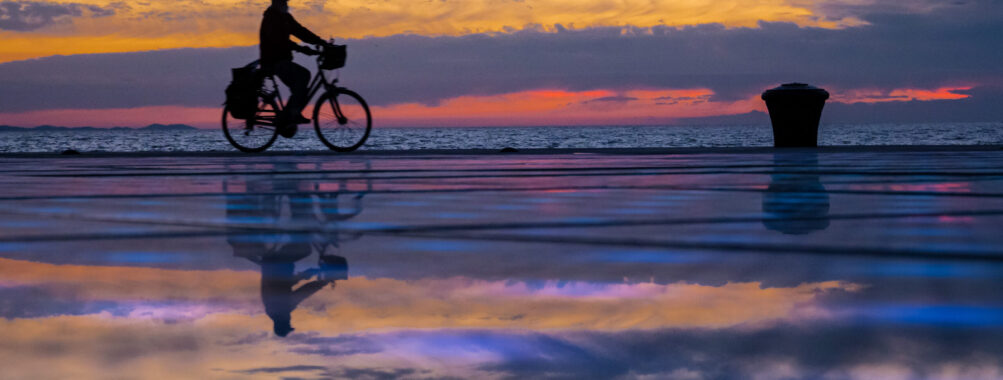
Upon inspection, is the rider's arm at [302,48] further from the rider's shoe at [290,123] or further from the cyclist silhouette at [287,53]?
the rider's shoe at [290,123]

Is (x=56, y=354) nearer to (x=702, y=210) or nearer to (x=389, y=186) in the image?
(x=702, y=210)

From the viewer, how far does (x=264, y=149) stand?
15359mm

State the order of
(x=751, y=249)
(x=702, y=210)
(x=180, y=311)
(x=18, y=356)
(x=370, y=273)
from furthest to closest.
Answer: (x=702, y=210), (x=751, y=249), (x=370, y=273), (x=180, y=311), (x=18, y=356)

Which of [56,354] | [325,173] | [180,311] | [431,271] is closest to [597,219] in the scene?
[431,271]

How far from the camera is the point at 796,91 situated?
1902 centimetres

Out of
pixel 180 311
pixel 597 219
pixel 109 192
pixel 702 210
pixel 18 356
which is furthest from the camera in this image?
pixel 109 192

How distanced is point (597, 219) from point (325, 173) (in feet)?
16.8

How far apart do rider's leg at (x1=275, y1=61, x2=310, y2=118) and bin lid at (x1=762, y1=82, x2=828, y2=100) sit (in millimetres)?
8951

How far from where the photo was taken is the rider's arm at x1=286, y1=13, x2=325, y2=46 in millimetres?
12836

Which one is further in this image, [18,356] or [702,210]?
[702,210]

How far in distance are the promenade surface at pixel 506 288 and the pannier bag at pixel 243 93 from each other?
748 cm

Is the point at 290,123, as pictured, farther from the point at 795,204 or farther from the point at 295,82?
Result: the point at 795,204

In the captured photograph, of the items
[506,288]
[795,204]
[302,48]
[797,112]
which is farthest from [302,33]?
[506,288]

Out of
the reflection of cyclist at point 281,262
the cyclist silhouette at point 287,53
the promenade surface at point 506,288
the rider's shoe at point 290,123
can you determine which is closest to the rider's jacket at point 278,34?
the cyclist silhouette at point 287,53
